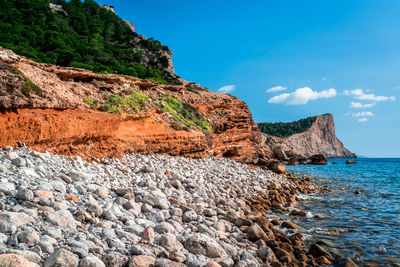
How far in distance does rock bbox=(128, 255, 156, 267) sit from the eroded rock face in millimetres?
6030

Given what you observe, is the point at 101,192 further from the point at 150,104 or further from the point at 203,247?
the point at 150,104

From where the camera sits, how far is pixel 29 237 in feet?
10.5

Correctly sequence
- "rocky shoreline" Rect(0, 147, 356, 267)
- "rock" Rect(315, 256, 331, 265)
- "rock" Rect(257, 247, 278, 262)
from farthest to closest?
"rock" Rect(315, 256, 331, 265), "rock" Rect(257, 247, 278, 262), "rocky shoreline" Rect(0, 147, 356, 267)

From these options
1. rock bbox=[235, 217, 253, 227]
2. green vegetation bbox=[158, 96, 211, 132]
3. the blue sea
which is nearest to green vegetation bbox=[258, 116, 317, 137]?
→ green vegetation bbox=[158, 96, 211, 132]

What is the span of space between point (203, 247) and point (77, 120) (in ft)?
24.0

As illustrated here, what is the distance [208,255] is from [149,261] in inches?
50.1

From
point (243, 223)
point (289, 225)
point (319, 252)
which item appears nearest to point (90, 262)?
point (243, 223)

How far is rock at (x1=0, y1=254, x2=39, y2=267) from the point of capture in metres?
2.62

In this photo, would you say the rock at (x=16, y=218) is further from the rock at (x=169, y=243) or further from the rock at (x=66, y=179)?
the rock at (x=66, y=179)

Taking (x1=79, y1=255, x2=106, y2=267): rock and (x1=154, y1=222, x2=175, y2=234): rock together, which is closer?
(x1=79, y1=255, x2=106, y2=267): rock

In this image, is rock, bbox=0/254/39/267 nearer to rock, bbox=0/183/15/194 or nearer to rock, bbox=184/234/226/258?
rock, bbox=0/183/15/194

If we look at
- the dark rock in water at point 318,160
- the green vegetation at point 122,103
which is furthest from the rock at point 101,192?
the dark rock in water at point 318,160

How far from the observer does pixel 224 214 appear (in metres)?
7.01

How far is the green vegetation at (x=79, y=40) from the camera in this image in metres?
35.8
